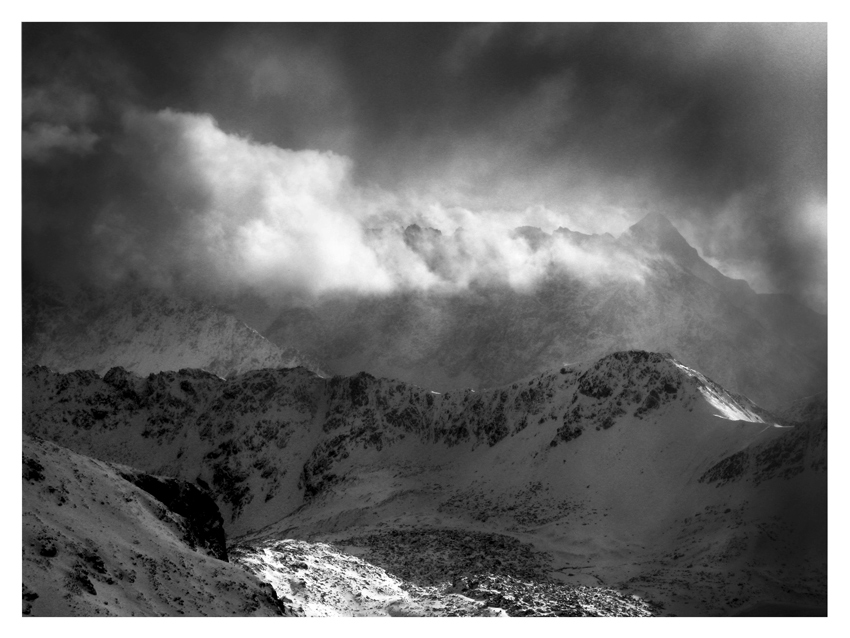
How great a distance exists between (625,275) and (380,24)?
113 m

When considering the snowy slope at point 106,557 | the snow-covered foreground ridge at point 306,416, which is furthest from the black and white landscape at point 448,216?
the snow-covered foreground ridge at point 306,416

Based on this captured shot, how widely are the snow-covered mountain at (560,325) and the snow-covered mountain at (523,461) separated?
1250cm

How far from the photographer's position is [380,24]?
37.6 m

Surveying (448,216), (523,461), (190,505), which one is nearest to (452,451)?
(523,461)

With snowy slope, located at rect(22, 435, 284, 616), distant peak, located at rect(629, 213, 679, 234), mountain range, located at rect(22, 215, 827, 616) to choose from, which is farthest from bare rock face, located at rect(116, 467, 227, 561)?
distant peak, located at rect(629, 213, 679, 234)

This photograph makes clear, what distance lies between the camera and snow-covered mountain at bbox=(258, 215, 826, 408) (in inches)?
4126

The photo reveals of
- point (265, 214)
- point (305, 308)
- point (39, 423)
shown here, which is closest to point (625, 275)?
point (305, 308)

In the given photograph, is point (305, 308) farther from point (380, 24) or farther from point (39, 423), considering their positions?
point (380, 24)

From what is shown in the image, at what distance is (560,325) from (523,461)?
8646 centimetres

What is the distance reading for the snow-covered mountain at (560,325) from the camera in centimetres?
10481

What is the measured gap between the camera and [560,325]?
177 m

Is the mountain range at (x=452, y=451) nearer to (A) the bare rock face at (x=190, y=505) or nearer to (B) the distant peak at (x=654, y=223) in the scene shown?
(A) the bare rock face at (x=190, y=505)

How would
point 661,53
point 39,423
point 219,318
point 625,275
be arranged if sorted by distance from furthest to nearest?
1. point 219,318
2. point 625,275
3. point 39,423
4. point 661,53

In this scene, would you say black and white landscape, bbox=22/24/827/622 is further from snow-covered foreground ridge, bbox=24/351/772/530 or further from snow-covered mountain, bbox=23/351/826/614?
snow-covered foreground ridge, bbox=24/351/772/530
